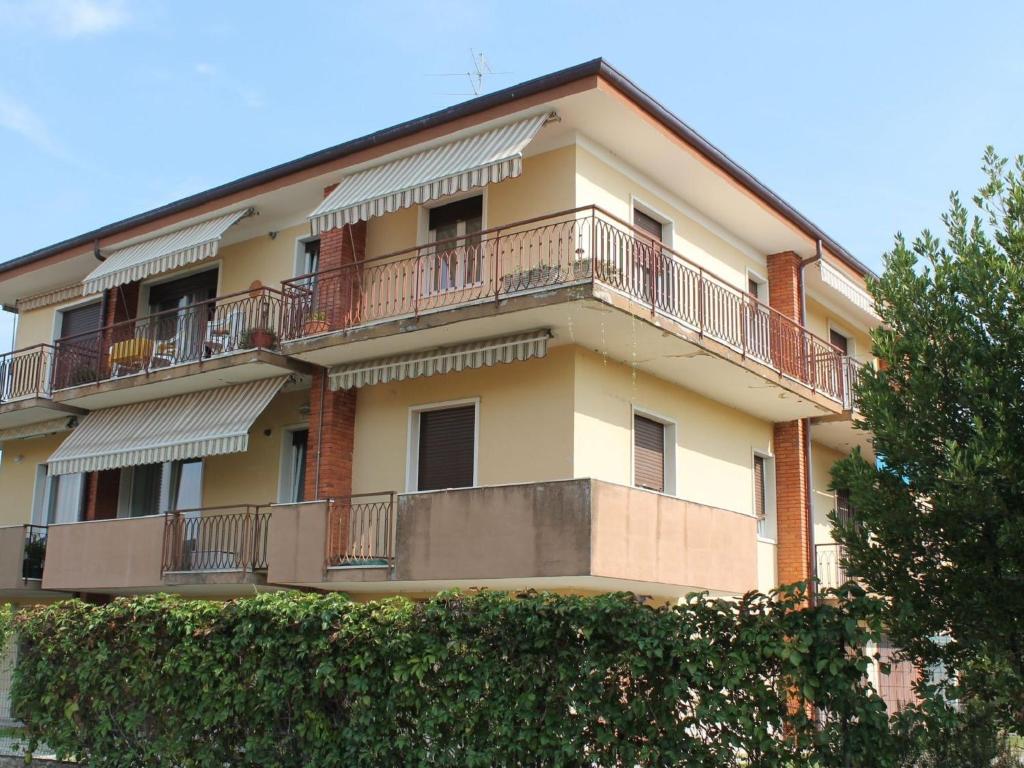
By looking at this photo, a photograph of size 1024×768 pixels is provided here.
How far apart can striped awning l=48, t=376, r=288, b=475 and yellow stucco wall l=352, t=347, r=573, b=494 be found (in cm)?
187

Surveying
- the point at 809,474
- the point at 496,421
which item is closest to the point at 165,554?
the point at 496,421

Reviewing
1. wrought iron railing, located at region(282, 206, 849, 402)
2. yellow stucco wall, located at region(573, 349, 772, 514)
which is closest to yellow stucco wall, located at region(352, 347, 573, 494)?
yellow stucco wall, located at region(573, 349, 772, 514)

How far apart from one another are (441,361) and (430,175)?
2716mm

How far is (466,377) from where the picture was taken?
54.8 ft

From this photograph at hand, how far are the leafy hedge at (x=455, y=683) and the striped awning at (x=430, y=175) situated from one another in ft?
22.5

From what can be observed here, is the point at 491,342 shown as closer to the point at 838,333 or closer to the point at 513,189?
the point at 513,189

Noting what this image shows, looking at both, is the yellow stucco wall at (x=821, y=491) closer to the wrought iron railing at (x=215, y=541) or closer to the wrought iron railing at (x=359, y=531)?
the wrought iron railing at (x=359, y=531)

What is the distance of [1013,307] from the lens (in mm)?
8203

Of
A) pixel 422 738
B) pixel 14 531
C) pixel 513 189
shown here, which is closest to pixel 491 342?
pixel 513 189

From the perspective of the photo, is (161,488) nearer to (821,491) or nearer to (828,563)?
(828,563)

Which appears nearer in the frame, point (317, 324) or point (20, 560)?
point (317, 324)

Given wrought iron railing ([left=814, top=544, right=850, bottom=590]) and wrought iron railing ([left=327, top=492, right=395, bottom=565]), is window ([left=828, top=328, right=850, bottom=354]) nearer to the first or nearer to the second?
wrought iron railing ([left=814, top=544, right=850, bottom=590])

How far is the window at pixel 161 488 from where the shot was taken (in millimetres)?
20531

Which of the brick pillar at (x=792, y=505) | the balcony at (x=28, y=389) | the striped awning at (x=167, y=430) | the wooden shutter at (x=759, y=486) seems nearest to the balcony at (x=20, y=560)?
the striped awning at (x=167, y=430)
